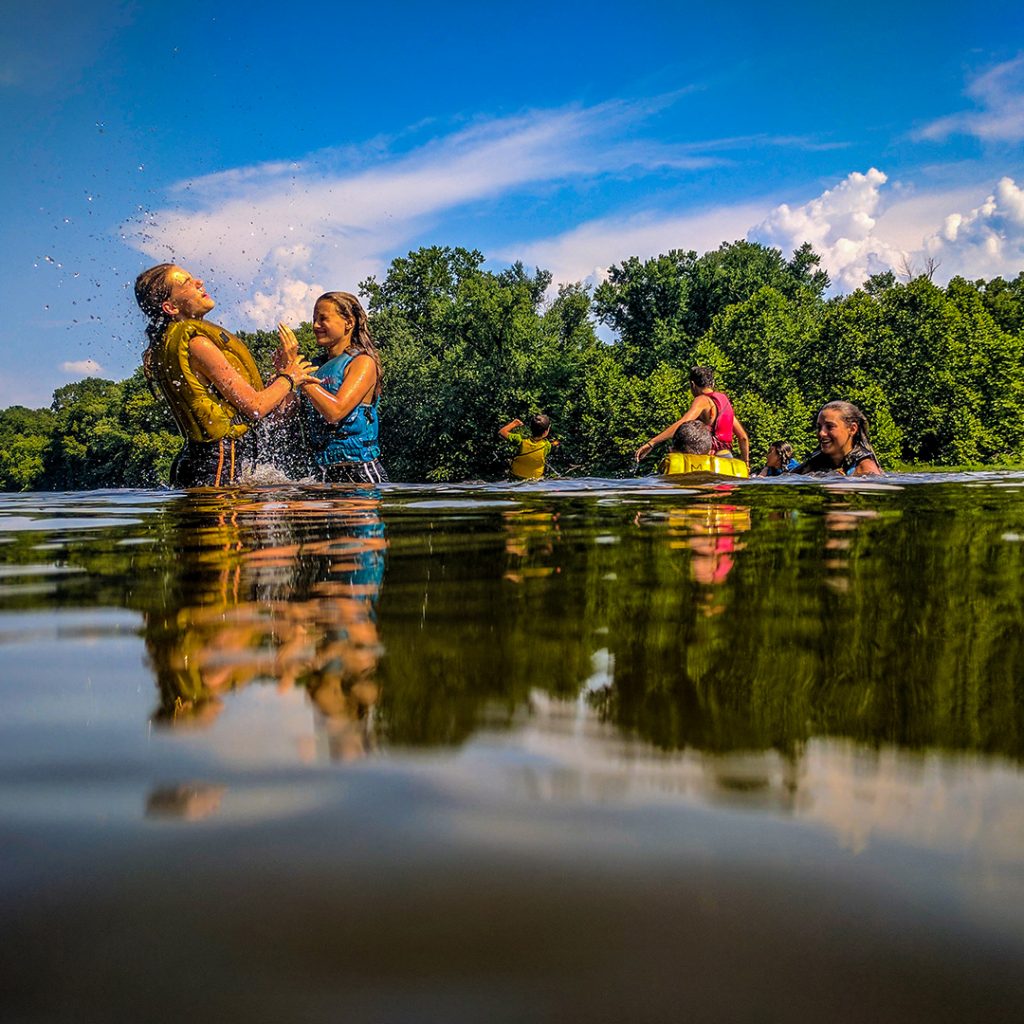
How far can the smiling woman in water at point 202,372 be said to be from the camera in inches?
251

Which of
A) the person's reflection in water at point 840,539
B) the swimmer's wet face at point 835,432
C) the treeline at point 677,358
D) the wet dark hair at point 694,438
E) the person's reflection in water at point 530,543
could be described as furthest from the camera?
the treeline at point 677,358

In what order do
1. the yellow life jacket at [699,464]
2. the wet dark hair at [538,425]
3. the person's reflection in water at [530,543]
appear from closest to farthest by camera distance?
the person's reflection in water at [530,543] → the yellow life jacket at [699,464] → the wet dark hair at [538,425]

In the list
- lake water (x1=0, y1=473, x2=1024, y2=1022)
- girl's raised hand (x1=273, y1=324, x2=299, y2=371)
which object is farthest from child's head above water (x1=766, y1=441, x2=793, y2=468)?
lake water (x1=0, y1=473, x2=1024, y2=1022)

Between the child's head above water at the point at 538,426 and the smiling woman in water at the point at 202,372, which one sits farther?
the child's head above water at the point at 538,426

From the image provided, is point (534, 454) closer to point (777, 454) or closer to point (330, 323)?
point (777, 454)

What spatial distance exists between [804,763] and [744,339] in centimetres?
4129

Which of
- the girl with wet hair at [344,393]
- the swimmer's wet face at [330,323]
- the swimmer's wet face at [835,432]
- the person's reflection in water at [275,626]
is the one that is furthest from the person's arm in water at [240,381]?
the swimmer's wet face at [835,432]

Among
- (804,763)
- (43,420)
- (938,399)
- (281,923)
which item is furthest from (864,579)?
(43,420)

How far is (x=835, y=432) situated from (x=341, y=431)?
472cm

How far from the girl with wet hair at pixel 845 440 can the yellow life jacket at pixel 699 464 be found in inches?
92.2

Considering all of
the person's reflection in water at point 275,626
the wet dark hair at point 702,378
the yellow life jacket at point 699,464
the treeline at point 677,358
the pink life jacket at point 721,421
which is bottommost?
the person's reflection in water at point 275,626

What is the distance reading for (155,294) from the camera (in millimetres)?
6496

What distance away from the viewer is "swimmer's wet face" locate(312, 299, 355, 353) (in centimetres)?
679

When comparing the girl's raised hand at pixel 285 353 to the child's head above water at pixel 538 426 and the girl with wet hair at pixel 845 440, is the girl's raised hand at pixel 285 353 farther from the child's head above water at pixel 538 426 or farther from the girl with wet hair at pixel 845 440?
the child's head above water at pixel 538 426
